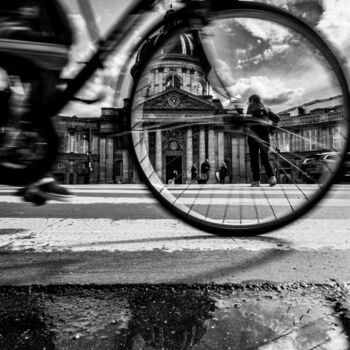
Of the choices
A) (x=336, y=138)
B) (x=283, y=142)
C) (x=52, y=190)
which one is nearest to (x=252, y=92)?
(x=283, y=142)

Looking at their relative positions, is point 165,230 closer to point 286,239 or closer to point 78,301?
point 286,239

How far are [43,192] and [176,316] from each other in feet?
2.11

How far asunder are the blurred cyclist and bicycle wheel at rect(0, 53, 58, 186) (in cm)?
1

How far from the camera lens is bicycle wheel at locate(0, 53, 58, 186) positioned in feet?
3.10

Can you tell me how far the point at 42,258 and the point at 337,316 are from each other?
69 cm

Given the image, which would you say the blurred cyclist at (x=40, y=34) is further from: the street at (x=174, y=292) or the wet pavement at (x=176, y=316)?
the wet pavement at (x=176, y=316)

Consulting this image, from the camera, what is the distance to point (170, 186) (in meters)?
1.25

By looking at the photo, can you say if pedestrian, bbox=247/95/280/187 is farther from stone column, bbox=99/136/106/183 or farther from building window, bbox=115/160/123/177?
stone column, bbox=99/136/106/183

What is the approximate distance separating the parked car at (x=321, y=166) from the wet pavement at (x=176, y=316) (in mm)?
462

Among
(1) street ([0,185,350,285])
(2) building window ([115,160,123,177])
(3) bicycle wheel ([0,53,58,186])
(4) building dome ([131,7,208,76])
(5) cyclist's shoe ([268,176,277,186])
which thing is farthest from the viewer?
(2) building window ([115,160,123,177])

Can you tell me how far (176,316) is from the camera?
52 cm

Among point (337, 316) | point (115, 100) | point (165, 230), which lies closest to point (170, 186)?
point (165, 230)

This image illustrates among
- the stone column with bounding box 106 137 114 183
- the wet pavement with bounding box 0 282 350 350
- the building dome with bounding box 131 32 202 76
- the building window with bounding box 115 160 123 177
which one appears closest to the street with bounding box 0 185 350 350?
the wet pavement with bounding box 0 282 350 350

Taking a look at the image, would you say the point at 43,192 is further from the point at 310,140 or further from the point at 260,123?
the point at 310,140
